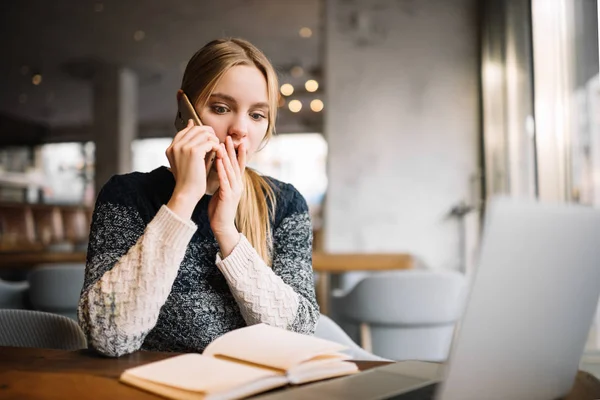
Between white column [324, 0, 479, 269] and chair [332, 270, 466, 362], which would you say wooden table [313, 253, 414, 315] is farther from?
white column [324, 0, 479, 269]

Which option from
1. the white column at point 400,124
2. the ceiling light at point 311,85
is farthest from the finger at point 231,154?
the ceiling light at point 311,85

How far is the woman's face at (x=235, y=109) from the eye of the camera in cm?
125

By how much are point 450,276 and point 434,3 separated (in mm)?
3129

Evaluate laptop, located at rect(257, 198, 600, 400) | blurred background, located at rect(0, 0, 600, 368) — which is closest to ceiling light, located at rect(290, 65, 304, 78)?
blurred background, located at rect(0, 0, 600, 368)

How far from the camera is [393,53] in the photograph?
189 inches

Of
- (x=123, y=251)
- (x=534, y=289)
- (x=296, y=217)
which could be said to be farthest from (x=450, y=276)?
(x=534, y=289)

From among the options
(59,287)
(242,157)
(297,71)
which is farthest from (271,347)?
(297,71)

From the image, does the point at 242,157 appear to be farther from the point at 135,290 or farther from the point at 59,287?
the point at 59,287

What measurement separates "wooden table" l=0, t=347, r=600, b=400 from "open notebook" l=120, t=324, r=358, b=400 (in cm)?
3

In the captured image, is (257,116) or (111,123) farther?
(111,123)

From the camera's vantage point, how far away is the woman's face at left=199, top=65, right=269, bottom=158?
125cm

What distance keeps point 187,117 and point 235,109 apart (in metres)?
→ 0.11

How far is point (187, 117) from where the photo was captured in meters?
1.27

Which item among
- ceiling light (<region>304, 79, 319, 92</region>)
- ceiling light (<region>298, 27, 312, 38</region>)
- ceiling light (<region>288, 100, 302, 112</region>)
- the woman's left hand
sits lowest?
the woman's left hand
